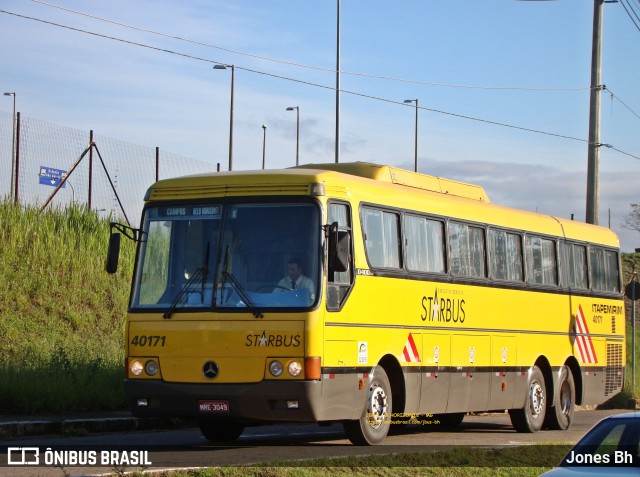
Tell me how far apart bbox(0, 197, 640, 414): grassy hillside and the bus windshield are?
17.8 feet

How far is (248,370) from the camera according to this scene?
48.2 feet

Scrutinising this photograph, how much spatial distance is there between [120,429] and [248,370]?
4.94 m

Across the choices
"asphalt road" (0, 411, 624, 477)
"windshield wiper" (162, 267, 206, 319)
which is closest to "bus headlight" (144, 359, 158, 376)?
"windshield wiper" (162, 267, 206, 319)

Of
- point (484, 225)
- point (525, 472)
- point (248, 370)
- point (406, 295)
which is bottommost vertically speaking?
point (525, 472)

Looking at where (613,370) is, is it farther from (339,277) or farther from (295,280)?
(295,280)

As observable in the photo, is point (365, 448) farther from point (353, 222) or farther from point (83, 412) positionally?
point (83, 412)

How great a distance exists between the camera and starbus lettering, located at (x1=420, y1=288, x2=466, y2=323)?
17891mm

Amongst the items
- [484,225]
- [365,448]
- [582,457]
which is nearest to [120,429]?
[365,448]

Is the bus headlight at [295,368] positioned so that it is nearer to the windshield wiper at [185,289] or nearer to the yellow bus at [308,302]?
the yellow bus at [308,302]

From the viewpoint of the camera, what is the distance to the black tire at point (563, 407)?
2242 cm

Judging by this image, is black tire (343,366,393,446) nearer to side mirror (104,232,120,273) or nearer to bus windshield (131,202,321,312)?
bus windshield (131,202,321,312)

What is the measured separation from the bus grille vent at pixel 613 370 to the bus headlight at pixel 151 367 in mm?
12373

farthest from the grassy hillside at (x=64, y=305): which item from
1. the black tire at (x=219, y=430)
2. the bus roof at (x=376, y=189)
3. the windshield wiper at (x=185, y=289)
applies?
the bus roof at (x=376, y=189)

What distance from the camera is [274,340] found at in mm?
14648
